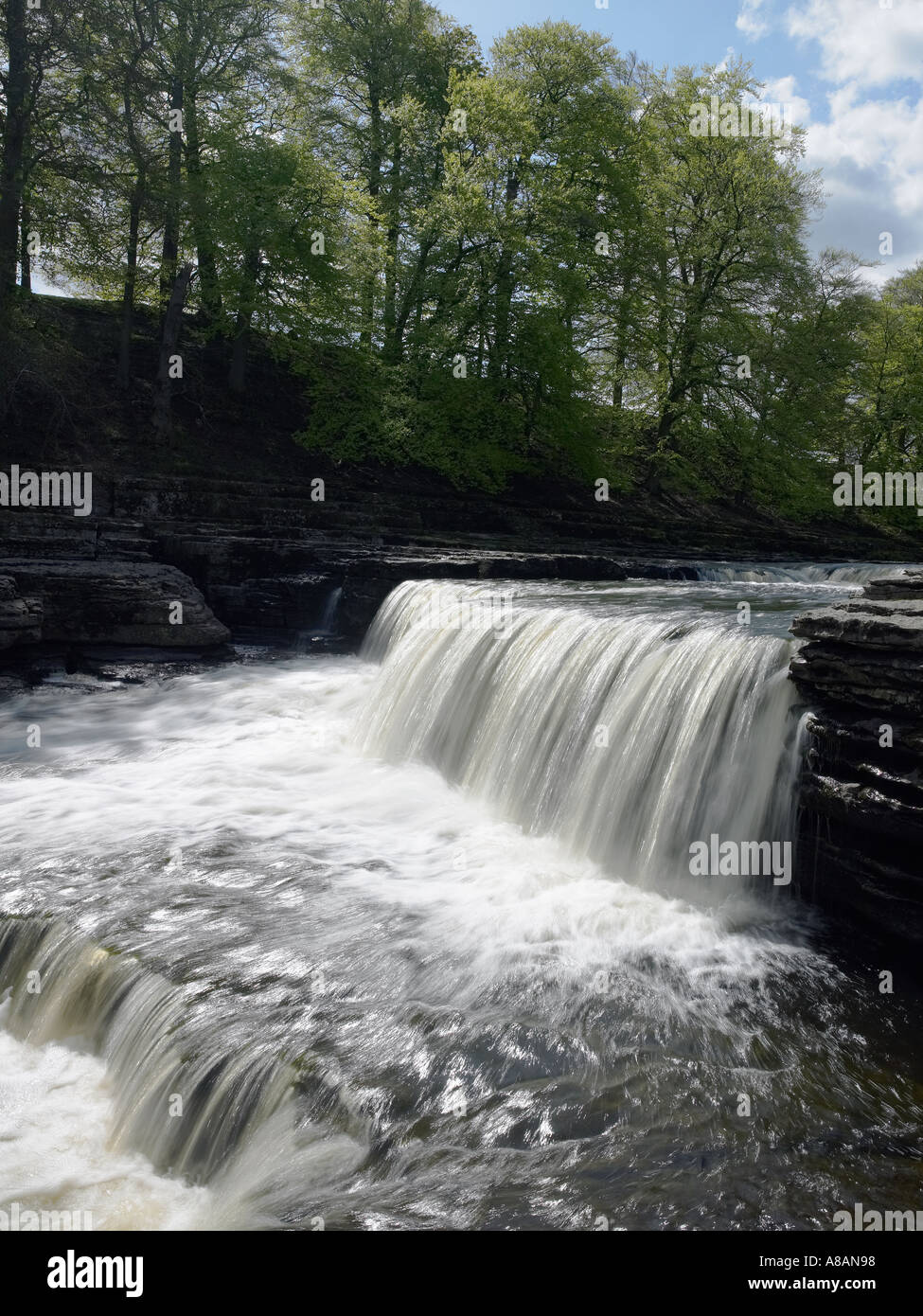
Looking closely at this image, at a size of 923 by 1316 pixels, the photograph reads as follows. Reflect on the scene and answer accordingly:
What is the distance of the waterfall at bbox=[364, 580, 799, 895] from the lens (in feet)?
21.8

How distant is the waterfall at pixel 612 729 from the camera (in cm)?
664

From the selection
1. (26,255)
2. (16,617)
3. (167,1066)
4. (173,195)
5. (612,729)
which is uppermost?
(173,195)

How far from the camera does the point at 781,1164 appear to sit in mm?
3678

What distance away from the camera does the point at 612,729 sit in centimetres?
760

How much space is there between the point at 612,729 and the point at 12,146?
17189 millimetres

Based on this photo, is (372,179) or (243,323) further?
(372,179)

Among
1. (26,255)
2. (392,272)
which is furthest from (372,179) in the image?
(26,255)

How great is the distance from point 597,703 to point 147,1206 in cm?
528

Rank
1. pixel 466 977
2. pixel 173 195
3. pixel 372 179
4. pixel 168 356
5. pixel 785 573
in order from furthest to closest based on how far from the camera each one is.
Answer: pixel 372 179
pixel 168 356
pixel 173 195
pixel 785 573
pixel 466 977

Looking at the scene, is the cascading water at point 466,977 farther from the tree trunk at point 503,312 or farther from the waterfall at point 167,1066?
the tree trunk at point 503,312

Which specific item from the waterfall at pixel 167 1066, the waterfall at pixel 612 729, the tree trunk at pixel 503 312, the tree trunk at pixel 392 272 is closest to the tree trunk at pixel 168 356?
the tree trunk at pixel 392 272

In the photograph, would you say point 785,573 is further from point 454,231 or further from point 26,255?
point 26,255

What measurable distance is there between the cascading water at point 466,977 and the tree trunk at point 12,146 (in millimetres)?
11687

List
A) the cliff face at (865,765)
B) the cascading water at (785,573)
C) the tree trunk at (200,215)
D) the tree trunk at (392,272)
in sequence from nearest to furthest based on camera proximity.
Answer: the cliff face at (865,765) < the cascading water at (785,573) < the tree trunk at (200,215) < the tree trunk at (392,272)
